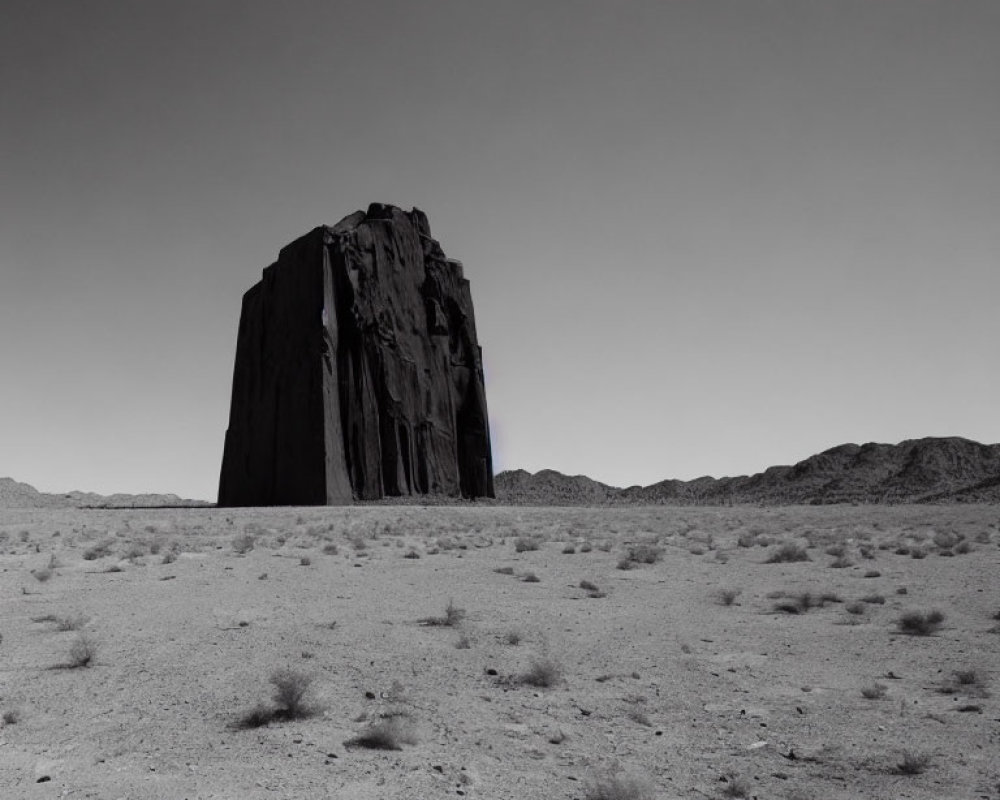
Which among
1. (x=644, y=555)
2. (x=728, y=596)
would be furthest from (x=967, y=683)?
(x=644, y=555)

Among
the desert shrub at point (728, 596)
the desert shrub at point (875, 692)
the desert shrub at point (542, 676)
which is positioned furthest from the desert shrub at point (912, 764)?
the desert shrub at point (728, 596)

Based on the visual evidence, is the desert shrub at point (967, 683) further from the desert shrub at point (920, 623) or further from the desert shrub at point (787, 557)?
the desert shrub at point (787, 557)

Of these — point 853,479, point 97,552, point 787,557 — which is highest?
point 853,479

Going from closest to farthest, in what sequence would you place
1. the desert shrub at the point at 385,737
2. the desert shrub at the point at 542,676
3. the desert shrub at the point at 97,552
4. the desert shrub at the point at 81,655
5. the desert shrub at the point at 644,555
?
the desert shrub at the point at 385,737 → the desert shrub at the point at 542,676 → the desert shrub at the point at 81,655 → the desert shrub at the point at 97,552 → the desert shrub at the point at 644,555

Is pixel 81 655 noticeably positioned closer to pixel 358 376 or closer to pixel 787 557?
pixel 787 557

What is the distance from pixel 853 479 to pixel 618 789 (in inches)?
3399

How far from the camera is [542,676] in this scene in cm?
721

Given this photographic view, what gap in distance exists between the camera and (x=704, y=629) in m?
9.77

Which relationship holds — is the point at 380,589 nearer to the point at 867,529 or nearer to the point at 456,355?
the point at 867,529

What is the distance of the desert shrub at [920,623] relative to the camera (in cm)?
923

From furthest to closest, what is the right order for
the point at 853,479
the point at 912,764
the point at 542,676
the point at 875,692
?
the point at 853,479, the point at 542,676, the point at 875,692, the point at 912,764

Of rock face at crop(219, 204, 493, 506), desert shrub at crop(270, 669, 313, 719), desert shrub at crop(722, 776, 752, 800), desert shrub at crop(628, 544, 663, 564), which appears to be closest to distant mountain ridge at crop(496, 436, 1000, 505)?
rock face at crop(219, 204, 493, 506)

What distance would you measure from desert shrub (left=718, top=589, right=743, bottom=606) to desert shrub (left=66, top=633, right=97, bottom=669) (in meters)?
8.55

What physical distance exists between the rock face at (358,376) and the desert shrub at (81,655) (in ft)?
116
